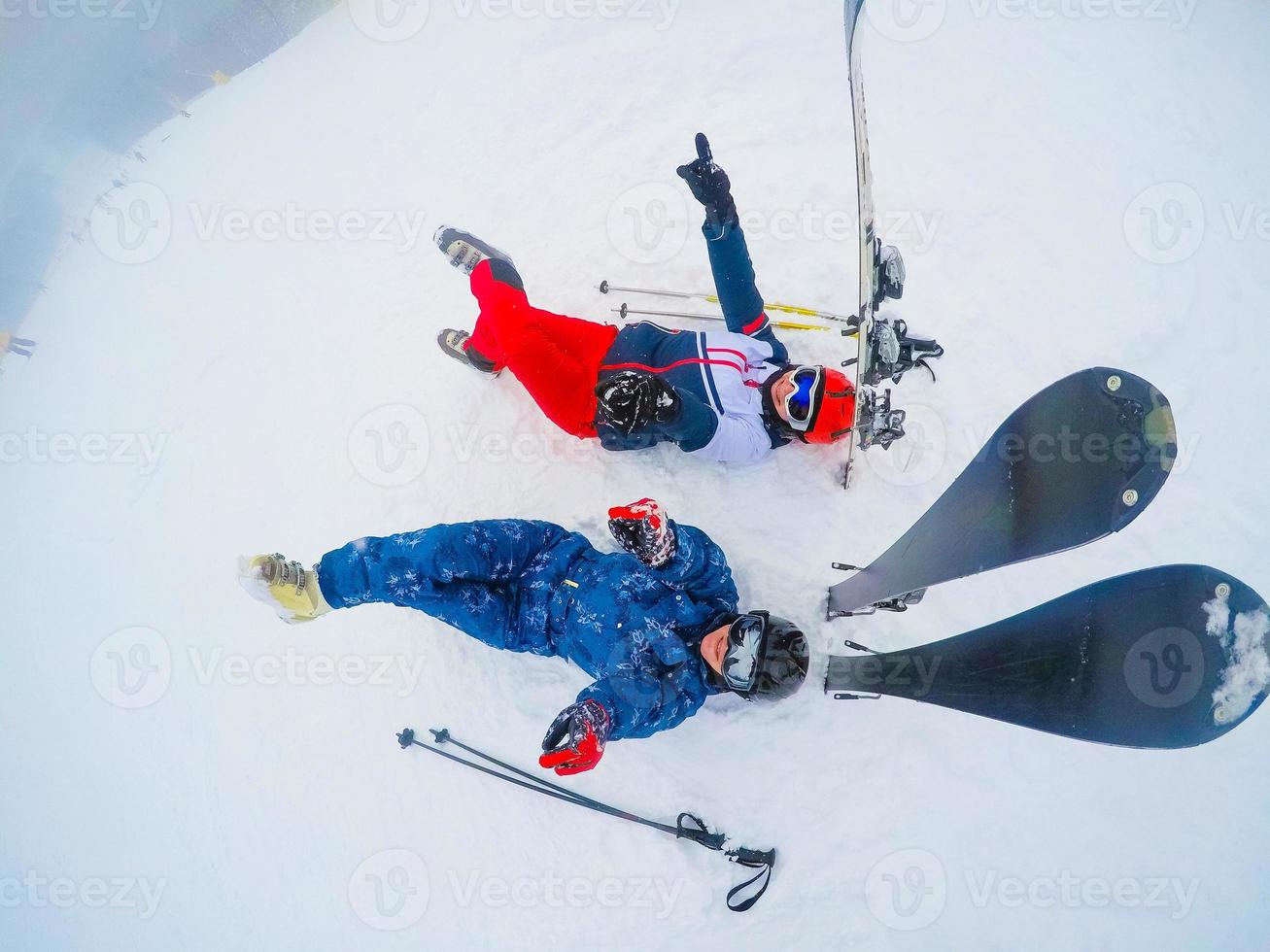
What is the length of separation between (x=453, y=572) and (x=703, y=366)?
150cm

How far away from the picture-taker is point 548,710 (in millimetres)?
3121

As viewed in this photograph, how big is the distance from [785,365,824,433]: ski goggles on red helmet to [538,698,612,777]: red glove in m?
1.58

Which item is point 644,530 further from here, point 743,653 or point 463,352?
point 463,352

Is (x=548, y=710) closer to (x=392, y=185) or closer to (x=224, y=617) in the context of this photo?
(x=224, y=617)

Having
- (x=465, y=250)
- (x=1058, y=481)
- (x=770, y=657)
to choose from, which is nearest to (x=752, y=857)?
(x=770, y=657)

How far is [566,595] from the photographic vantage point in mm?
2748

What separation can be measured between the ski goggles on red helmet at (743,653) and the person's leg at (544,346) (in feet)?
4.01

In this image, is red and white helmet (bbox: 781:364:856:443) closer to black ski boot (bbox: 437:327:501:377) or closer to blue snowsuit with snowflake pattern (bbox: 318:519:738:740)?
blue snowsuit with snowflake pattern (bbox: 318:519:738:740)

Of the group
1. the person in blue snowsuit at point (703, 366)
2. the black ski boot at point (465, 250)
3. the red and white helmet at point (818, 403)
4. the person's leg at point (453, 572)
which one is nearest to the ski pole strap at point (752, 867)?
the person's leg at point (453, 572)

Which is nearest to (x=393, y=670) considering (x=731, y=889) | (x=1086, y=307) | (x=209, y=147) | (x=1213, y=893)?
(x=731, y=889)

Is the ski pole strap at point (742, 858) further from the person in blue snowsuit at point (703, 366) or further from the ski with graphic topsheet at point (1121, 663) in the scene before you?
the person in blue snowsuit at point (703, 366)

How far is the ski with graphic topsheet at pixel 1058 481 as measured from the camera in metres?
2.35

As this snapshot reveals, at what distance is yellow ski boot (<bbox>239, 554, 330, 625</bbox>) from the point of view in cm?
261

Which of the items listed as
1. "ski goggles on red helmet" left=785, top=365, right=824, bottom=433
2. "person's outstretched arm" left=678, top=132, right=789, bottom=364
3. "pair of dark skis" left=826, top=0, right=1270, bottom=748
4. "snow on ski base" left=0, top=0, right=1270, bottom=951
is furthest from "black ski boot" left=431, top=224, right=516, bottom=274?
"pair of dark skis" left=826, top=0, right=1270, bottom=748
